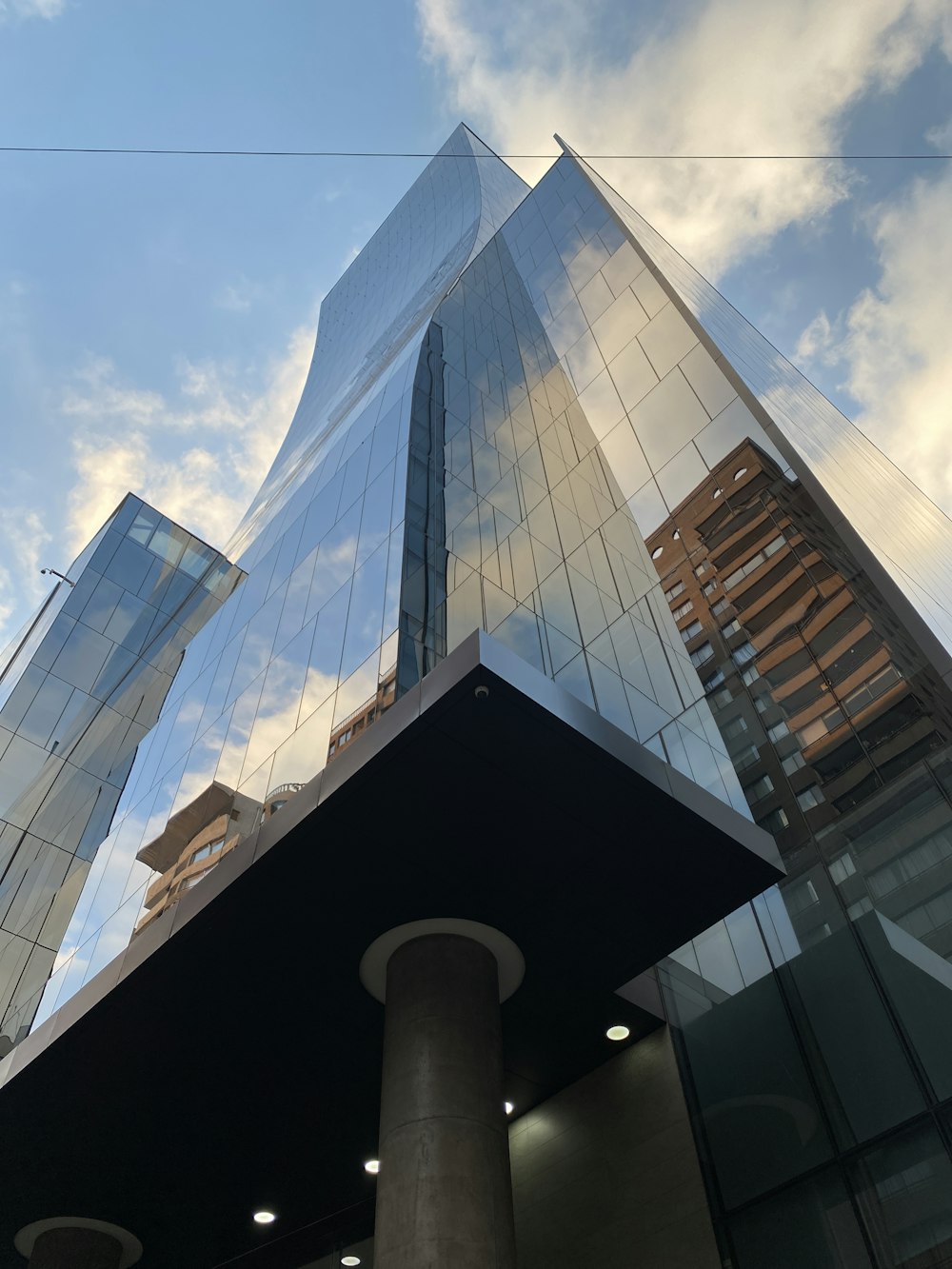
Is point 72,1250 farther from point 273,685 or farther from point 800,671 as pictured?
point 800,671

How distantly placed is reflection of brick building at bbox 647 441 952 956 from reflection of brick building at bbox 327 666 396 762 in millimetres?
6085

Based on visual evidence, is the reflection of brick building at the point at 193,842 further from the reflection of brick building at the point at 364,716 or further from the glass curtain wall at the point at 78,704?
the glass curtain wall at the point at 78,704

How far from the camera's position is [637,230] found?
118 ft

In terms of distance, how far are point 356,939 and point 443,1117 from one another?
113 inches

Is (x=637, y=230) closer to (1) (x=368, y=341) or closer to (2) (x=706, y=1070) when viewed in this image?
(1) (x=368, y=341)

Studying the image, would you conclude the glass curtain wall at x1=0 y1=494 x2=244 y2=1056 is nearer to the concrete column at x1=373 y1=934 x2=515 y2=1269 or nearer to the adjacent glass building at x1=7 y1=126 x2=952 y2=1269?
the adjacent glass building at x1=7 y1=126 x2=952 y2=1269

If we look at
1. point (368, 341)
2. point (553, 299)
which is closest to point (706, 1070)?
point (553, 299)

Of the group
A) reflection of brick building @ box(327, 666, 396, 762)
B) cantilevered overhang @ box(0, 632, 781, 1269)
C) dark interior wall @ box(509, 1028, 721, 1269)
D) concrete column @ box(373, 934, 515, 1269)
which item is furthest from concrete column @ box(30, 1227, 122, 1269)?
reflection of brick building @ box(327, 666, 396, 762)

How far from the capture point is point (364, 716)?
15031 millimetres

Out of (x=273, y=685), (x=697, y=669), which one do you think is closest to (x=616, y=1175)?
(x=697, y=669)

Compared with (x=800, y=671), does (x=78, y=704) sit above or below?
above

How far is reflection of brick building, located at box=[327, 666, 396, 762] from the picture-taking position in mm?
14656

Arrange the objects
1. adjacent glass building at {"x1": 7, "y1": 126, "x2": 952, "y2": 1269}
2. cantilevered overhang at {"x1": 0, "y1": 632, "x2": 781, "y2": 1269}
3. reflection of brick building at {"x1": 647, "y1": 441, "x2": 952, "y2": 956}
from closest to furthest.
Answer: cantilevered overhang at {"x1": 0, "y1": 632, "x2": 781, "y2": 1269}, adjacent glass building at {"x1": 7, "y1": 126, "x2": 952, "y2": 1269}, reflection of brick building at {"x1": 647, "y1": 441, "x2": 952, "y2": 956}

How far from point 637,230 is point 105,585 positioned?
26.3m
